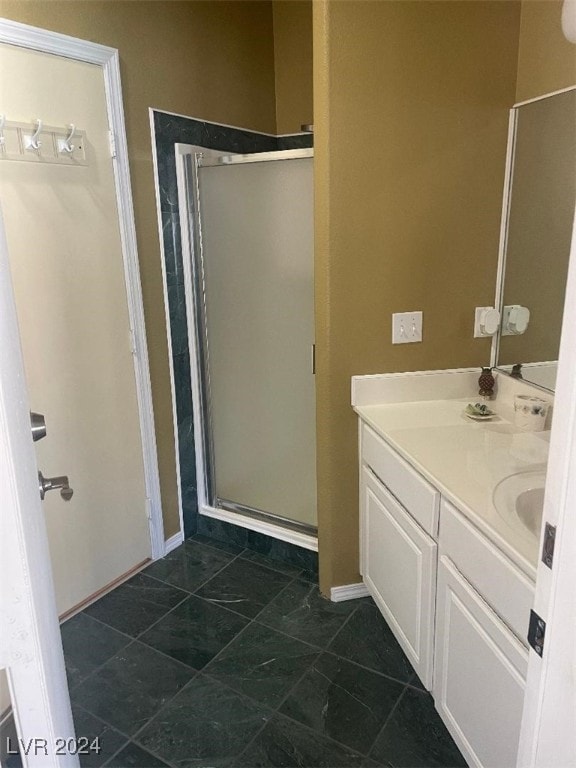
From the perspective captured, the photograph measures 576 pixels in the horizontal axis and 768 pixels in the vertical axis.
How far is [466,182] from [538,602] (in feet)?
5.26

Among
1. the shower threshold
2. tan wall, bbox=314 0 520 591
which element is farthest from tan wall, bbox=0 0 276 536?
tan wall, bbox=314 0 520 591

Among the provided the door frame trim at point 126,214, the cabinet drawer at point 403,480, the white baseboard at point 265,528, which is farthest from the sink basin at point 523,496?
the door frame trim at point 126,214

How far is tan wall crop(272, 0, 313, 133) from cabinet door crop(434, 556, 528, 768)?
242 cm

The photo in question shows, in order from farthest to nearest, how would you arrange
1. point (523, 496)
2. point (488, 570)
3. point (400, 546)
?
point (400, 546) → point (523, 496) → point (488, 570)

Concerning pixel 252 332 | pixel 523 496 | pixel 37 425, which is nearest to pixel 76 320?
pixel 252 332

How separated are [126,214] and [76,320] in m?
0.48

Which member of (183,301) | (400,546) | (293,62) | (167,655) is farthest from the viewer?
(293,62)

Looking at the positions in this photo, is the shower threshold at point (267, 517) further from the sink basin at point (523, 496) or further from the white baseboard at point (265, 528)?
the sink basin at point (523, 496)

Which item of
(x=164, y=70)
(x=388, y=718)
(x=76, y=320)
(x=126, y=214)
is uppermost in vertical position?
(x=164, y=70)

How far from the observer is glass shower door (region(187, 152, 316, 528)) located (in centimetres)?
243

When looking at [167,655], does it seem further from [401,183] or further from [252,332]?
[401,183]

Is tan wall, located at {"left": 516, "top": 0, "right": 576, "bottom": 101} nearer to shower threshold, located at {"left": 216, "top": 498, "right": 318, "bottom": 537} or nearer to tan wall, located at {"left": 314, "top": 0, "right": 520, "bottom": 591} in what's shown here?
tan wall, located at {"left": 314, "top": 0, "right": 520, "bottom": 591}

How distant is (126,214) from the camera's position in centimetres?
223

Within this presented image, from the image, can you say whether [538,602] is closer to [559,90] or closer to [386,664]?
[386,664]
